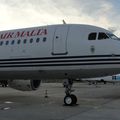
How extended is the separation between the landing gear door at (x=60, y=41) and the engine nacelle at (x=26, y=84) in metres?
4.80

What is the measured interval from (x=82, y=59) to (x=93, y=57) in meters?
0.60

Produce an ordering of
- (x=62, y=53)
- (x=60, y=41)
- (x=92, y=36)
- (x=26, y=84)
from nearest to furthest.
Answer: (x=92, y=36), (x=62, y=53), (x=60, y=41), (x=26, y=84)

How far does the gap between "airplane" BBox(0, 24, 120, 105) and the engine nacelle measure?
2029mm

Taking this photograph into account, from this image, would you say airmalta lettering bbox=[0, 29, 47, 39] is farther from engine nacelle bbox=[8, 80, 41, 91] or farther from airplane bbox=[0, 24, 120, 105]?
engine nacelle bbox=[8, 80, 41, 91]

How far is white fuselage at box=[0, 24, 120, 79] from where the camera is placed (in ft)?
55.3

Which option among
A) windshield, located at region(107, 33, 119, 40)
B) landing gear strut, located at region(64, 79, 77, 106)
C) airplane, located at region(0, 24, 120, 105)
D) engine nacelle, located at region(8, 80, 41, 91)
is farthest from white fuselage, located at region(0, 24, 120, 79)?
engine nacelle, located at region(8, 80, 41, 91)

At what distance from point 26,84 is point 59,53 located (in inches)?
209

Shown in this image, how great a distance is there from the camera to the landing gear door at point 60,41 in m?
17.7

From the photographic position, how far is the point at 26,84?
2214 cm

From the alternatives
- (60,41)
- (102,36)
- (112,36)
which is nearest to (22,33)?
(60,41)

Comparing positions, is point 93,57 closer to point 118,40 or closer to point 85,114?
point 118,40

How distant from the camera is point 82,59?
56.3 feet

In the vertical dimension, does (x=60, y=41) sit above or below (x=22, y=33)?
below

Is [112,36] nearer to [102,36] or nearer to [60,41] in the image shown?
[102,36]
